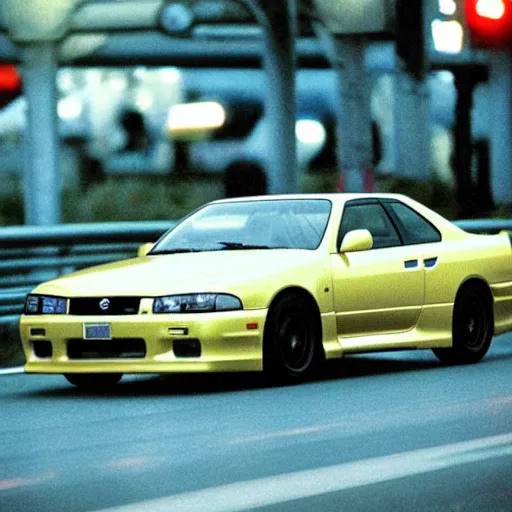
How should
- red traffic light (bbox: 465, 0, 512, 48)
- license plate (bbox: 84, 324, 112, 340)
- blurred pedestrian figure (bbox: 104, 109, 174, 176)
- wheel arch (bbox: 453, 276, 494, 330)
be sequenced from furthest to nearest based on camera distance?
1. red traffic light (bbox: 465, 0, 512, 48)
2. blurred pedestrian figure (bbox: 104, 109, 174, 176)
3. wheel arch (bbox: 453, 276, 494, 330)
4. license plate (bbox: 84, 324, 112, 340)

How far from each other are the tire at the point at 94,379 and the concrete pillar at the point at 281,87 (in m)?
10.4

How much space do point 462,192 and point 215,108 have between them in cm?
429

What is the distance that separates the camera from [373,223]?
43.3 ft

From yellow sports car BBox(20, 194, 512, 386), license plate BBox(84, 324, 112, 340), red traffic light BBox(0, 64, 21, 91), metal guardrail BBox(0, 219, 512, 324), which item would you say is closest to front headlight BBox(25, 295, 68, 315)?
yellow sports car BBox(20, 194, 512, 386)

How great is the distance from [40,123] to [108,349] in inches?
395

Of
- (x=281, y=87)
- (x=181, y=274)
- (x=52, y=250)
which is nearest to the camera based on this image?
(x=181, y=274)

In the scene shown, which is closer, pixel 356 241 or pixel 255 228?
pixel 356 241

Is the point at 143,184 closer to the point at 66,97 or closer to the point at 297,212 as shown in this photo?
the point at 66,97

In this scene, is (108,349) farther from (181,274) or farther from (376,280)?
(376,280)

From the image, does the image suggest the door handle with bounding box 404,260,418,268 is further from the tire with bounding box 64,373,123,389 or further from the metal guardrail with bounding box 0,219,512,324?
the metal guardrail with bounding box 0,219,512,324

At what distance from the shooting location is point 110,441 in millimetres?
9352

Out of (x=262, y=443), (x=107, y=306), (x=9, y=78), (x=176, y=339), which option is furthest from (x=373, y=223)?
(x=9, y=78)

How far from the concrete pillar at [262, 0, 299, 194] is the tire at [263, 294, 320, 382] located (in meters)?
10.7

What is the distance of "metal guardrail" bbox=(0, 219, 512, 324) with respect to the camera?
1488 centimetres
